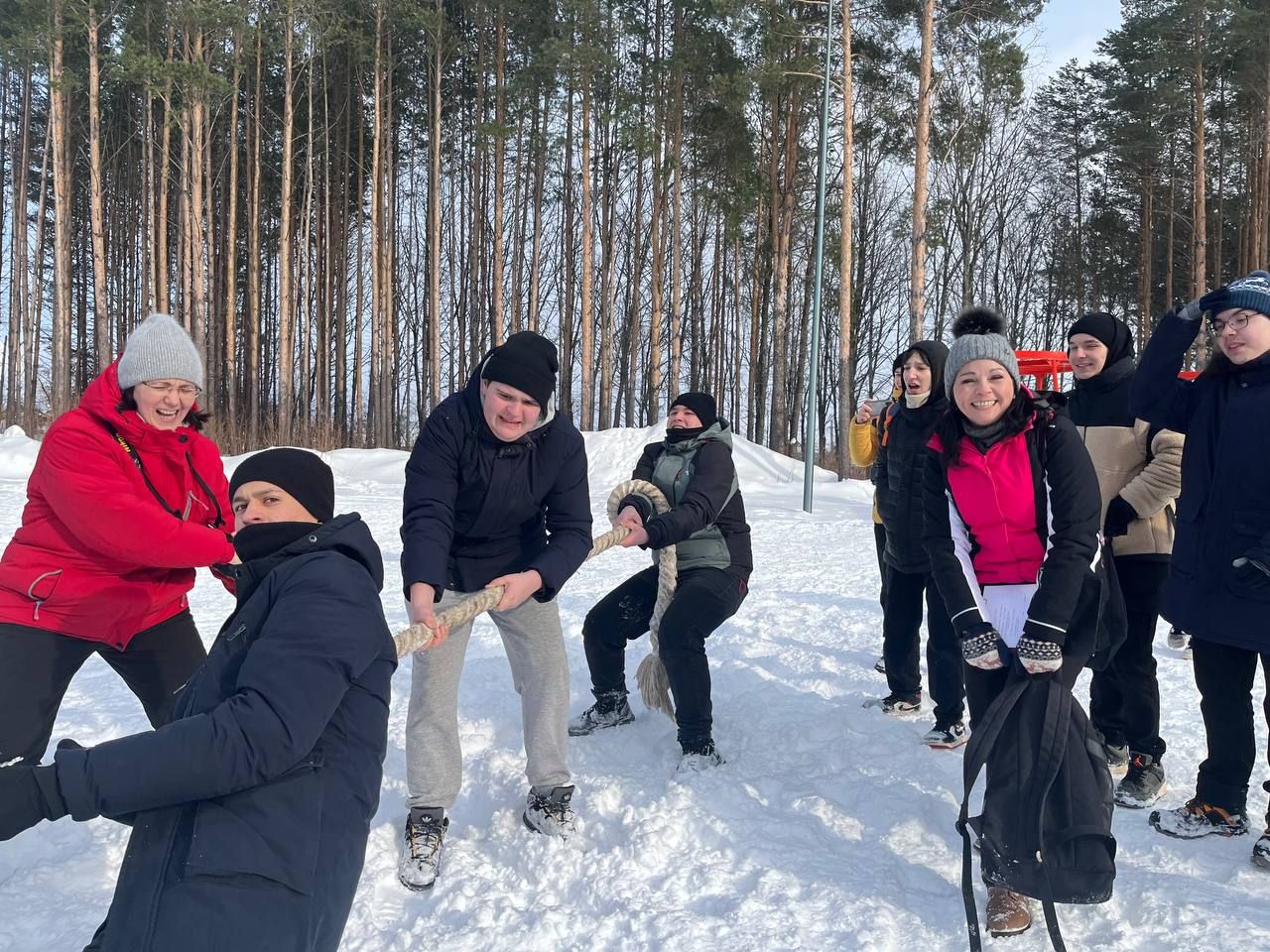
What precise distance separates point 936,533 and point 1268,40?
22007 millimetres

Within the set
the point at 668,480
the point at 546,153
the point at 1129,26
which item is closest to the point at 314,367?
the point at 546,153

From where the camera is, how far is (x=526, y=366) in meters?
2.87

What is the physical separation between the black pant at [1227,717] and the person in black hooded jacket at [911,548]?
1057 mm

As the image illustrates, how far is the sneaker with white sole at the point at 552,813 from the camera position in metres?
3.17

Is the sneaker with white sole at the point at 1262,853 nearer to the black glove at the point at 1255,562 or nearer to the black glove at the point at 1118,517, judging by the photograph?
the black glove at the point at 1255,562

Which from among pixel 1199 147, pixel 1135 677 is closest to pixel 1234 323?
pixel 1135 677

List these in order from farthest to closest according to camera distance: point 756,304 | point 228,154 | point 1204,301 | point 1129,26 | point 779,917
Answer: point 756,304 < point 228,154 < point 1129,26 < point 1204,301 < point 779,917

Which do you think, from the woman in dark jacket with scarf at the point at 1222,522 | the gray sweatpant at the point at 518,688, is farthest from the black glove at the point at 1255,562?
the gray sweatpant at the point at 518,688

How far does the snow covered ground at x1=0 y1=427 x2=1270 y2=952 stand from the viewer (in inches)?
101

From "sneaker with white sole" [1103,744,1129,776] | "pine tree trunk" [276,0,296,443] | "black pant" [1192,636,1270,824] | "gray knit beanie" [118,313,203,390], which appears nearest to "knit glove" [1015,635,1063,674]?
"black pant" [1192,636,1270,824]

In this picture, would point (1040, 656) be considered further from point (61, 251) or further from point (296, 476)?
point (61, 251)

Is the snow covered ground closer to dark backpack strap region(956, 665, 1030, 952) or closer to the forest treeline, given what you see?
dark backpack strap region(956, 665, 1030, 952)

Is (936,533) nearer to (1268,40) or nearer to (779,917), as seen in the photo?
(779,917)

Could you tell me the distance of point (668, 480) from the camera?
3971 mm
